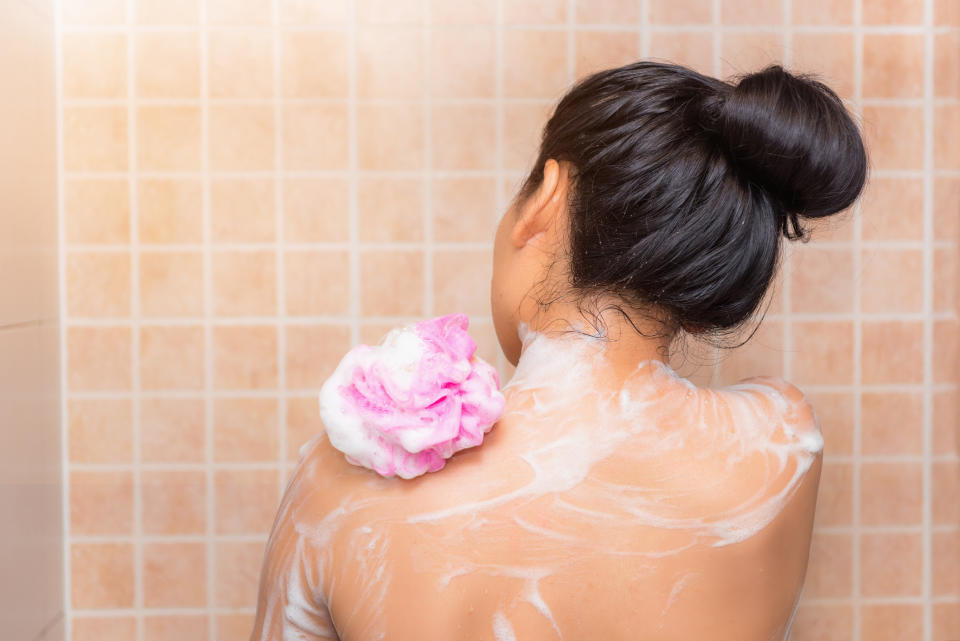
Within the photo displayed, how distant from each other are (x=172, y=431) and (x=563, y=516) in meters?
0.76

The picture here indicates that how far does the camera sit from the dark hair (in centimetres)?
65

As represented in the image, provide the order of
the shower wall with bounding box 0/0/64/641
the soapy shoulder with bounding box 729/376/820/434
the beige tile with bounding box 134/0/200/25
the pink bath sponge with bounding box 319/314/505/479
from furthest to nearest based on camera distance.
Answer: the beige tile with bounding box 134/0/200/25 < the shower wall with bounding box 0/0/64/641 < the soapy shoulder with bounding box 729/376/820/434 < the pink bath sponge with bounding box 319/314/505/479

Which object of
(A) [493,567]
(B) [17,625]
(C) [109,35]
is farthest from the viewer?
(C) [109,35]

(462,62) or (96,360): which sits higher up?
(462,62)

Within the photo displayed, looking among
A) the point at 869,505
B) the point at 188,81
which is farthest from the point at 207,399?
the point at 869,505

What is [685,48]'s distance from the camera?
1176 millimetres

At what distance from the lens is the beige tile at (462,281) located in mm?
1178

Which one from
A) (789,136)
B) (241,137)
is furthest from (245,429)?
(789,136)

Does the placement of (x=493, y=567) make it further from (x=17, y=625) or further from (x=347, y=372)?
(x=17, y=625)

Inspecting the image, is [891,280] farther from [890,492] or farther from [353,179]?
[353,179]

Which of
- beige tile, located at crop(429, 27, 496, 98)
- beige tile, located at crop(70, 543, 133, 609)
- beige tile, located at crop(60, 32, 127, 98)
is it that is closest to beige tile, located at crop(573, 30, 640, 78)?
beige tile, located at crop(429, 27, 496, 98)

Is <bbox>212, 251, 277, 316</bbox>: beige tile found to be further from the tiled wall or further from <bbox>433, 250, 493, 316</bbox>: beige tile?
<bbox>433, 250, 493, 316</bbox>: beige tile

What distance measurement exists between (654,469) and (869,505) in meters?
0.75

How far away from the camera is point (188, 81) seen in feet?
3.79
